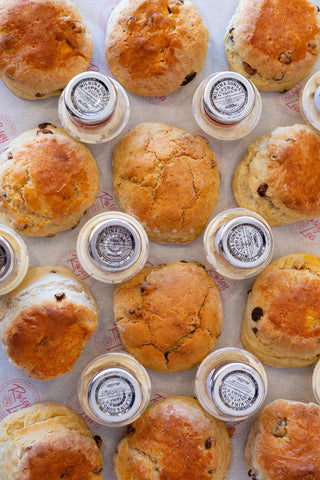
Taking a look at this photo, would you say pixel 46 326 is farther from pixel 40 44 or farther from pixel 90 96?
pixel 40 44

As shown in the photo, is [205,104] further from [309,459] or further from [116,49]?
[309,459]

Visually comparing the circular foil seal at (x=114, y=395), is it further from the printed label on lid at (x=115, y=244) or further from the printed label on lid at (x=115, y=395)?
the printed label on lid at (x=115, y=244)

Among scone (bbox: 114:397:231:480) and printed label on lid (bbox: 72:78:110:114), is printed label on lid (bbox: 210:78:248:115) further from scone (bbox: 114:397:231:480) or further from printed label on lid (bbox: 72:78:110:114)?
scone (bbox: 114:397:231:480)

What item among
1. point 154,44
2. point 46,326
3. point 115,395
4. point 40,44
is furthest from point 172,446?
point 40,44

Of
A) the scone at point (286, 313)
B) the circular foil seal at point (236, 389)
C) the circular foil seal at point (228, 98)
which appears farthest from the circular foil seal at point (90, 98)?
the circular foil seal at point (236, 389)

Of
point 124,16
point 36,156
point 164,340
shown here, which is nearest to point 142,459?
point 164,340

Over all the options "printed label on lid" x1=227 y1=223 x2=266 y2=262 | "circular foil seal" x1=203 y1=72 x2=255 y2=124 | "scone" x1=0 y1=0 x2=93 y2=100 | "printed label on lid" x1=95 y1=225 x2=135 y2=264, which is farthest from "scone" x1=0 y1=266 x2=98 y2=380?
"circular foil seal" x1=203 y1=72 x2=255 y2=124

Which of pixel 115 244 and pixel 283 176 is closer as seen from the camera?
pixel 115 244
